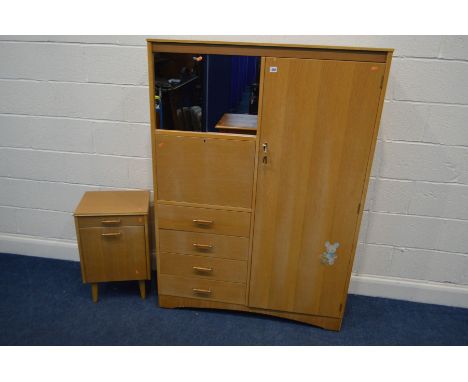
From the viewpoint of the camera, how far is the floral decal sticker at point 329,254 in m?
2.16

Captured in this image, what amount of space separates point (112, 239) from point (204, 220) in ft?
1.97

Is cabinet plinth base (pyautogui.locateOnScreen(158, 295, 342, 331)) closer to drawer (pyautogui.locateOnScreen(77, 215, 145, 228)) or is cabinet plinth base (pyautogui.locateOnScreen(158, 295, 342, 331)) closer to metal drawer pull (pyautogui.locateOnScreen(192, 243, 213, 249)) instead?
metal drawer pull (pyautogui.locateOnScreen(192, 243, 213, 249))

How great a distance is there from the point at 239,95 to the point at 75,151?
3.88 ft

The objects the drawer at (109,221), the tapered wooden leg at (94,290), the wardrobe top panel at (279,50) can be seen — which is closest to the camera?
the wardrobe top panel at (279,50)

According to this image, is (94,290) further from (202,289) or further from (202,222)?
(202,222)

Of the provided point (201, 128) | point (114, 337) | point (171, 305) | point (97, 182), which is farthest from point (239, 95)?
point (114, 337)

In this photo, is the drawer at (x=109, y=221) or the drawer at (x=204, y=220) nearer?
the drawer at (x=204, y=220)

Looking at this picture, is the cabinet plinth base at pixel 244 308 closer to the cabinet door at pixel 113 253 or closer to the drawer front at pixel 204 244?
the cabinet door at pixel 113 253

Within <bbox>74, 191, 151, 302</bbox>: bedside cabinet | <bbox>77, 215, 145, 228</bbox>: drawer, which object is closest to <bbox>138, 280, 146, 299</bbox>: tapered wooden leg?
<bbox>74, 191, 151, 302</bbox>: bedside cabinet

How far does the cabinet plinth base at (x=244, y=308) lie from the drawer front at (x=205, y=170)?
67 centimetres

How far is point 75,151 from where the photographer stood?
2.66 metres

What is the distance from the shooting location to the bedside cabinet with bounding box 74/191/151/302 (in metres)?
2.32

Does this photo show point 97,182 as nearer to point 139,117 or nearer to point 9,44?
point 139,117

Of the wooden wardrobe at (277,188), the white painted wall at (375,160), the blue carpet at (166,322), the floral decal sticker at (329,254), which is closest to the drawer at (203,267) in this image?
the wooden wardrobe at (277,188)
